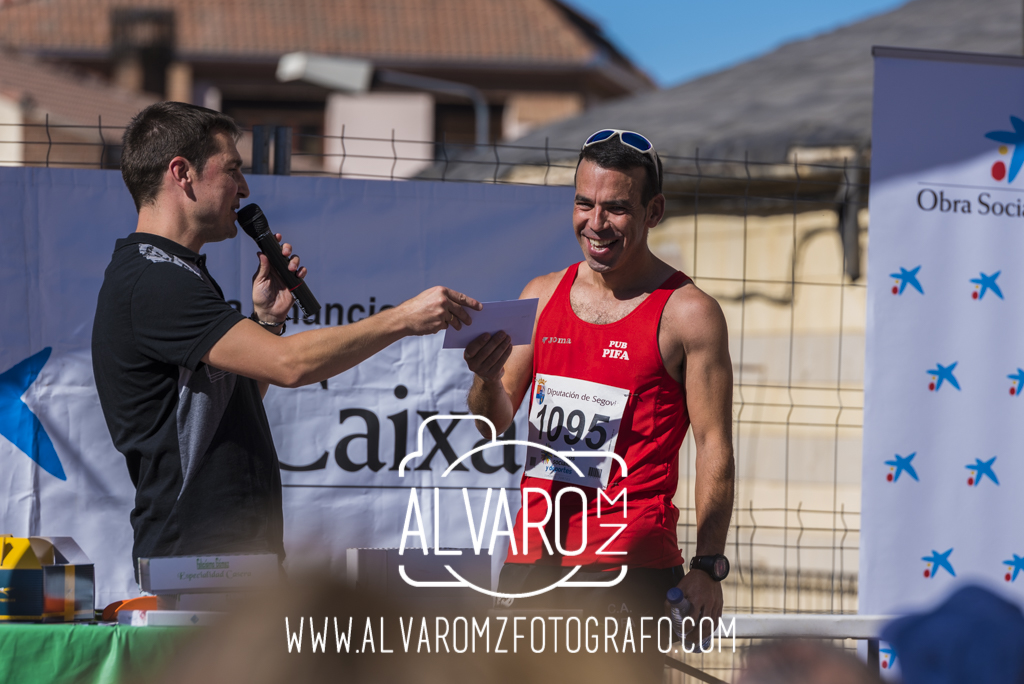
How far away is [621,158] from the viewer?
2.71 metres

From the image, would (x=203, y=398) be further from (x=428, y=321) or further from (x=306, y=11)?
(x=306, y=11)

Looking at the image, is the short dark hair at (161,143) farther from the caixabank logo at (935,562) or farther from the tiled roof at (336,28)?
the tiled roof at (336,28)

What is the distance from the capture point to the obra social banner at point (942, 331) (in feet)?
13.0

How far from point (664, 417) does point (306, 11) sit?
83.0 feet

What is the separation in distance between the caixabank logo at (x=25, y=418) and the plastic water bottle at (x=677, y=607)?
96.3 inches

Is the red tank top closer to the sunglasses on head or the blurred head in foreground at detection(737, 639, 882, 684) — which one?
the sunglasses on head

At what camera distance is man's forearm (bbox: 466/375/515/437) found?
9.37 feet

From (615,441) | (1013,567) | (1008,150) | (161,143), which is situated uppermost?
(1008,150)

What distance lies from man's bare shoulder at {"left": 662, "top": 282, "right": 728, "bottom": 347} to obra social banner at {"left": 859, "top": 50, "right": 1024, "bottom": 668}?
1545 mm

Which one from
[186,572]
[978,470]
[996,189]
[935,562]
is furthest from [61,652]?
[996,189]

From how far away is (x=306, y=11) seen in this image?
25953 millimetres

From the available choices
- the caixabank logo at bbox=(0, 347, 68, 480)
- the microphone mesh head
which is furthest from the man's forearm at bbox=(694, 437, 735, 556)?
the caixabank logo at bbox=(0, 347, 68, 480)

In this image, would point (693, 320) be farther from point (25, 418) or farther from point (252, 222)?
point (25, 418)

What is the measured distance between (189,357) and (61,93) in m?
21.9
